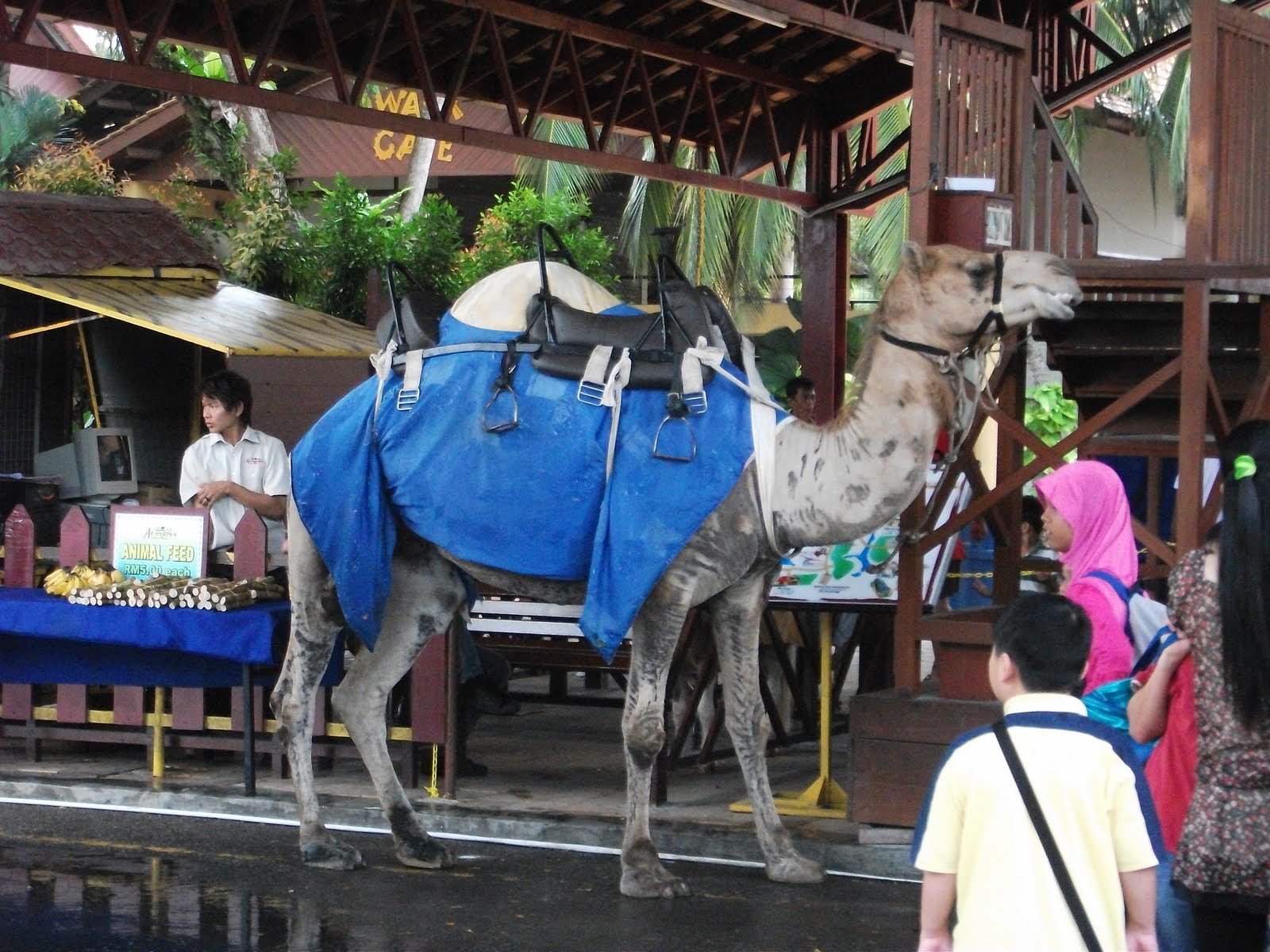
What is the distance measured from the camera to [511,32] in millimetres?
13672

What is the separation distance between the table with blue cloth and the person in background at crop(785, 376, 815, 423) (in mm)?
4291

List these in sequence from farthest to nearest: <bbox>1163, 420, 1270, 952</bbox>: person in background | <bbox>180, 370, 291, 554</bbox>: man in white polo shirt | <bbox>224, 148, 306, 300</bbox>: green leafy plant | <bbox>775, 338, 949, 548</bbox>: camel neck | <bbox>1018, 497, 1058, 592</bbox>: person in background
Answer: <bbox>224, 148, 306, 300</bbox>: green leafy plant < <bbox>1018, 497, 1058, 592</bbox>: person in background < <bbox>180, 370, 291, 554</bbox>: man in white polo shirt < <bbox>775, 338, 949, 548</bbox>: camel neck < <bbox>1163, 420, 1270, 952</bbox>: person in background

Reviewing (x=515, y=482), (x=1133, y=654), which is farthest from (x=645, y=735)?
(x=1133, y=654)

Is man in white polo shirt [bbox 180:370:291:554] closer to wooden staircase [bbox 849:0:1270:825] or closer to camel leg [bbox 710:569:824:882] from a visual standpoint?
camel leg [bbox 710:569:824:882]

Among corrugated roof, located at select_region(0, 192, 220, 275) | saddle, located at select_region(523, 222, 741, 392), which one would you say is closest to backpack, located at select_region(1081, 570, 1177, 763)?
saddle, located at select_region(523, 222, 741, 392)

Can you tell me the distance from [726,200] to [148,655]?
19.3 m

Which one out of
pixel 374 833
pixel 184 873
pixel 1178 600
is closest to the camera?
pixel 1178 600

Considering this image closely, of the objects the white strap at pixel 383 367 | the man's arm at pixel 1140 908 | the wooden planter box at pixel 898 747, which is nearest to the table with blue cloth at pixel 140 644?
the white strap at pixel 383 367

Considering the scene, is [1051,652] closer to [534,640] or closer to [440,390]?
[440,390]

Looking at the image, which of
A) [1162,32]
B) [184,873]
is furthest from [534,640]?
[1162,32]

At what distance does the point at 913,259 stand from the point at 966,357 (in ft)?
1.33

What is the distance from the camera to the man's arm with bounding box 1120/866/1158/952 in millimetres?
3371

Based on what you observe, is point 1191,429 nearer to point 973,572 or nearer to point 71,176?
point 973,572

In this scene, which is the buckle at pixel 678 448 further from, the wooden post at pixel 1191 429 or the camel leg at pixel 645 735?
the wooden post at pixel 1191 429
